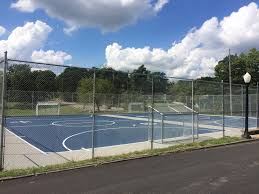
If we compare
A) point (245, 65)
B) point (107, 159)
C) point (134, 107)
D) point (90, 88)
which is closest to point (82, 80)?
point (90, 88)

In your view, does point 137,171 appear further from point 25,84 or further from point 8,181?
point 25,84

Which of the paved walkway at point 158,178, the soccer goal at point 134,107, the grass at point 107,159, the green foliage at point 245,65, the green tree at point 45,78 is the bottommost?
the paved walkway at point 158,178

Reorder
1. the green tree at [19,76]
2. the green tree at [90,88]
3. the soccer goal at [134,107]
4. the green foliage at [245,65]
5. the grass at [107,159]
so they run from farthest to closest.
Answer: the green foliage at [245,65]
the soccer goal at [134,107]
the green tree at [90,88]
the green tree at [19,76]
the grass at [107,159]

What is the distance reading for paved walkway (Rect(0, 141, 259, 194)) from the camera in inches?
293

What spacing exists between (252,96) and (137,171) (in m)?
23.2

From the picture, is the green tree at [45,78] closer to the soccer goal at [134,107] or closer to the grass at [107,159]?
the grass at [107,159]

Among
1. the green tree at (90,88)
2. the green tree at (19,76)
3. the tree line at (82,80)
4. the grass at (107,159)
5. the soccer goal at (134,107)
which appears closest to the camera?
the grass at (107,159)

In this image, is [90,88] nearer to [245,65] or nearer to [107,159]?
[107,159]

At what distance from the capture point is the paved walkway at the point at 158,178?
293 inches

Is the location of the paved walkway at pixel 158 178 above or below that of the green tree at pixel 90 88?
below

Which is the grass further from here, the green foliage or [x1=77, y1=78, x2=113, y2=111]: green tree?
the green foliage

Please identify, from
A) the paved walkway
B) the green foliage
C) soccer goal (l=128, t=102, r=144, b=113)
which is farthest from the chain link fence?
the green foliage

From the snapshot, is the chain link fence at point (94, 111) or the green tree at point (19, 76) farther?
the chain link fence at point (94, 111)

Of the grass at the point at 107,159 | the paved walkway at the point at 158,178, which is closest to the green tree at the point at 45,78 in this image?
the grass at the point at 107,159
